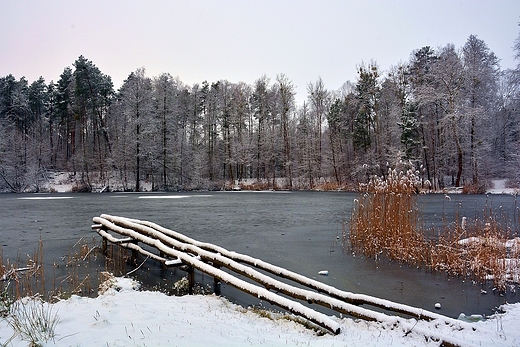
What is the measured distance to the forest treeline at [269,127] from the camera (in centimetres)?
3056

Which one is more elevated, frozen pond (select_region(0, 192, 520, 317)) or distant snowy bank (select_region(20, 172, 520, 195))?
distant snowy bank (select_region(20, 172, 520, 195))

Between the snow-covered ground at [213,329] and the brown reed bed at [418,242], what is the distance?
6.96 feet

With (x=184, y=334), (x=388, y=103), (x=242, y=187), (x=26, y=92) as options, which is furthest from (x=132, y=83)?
(x=184, y=334)

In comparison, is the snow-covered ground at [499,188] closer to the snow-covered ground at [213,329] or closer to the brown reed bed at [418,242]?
the brown reed bed at [418,242]

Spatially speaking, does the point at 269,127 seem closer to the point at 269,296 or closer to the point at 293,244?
the point at 293,244

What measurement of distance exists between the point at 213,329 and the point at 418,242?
20.6ft

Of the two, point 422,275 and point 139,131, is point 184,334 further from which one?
point 139,131

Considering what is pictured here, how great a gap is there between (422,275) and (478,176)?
2745 centimetres

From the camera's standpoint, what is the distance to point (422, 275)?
7.29 m

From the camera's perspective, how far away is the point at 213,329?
413cm

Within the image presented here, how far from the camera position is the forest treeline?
30562 millimetres

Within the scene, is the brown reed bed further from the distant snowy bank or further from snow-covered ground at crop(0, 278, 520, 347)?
the distant snowy bank

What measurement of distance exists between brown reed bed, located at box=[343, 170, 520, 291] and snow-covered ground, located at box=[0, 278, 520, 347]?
6.96 ft

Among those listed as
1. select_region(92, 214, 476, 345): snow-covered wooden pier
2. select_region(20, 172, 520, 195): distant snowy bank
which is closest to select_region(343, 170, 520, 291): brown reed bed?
select_region(92, 214, 476, 345): snow-covered wooden pier
